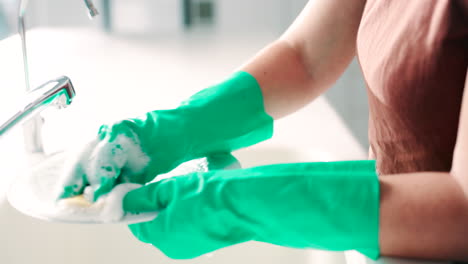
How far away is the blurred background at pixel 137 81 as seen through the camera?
110 cm

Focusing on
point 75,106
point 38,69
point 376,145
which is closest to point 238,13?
point 38,69

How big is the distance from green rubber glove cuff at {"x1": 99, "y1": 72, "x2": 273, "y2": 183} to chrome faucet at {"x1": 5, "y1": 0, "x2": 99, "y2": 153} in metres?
0.10

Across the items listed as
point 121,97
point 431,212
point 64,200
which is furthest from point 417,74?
point 121,97

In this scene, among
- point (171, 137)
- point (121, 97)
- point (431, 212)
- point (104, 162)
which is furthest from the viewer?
point (121, 97)

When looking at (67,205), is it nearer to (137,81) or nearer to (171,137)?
(171,137)

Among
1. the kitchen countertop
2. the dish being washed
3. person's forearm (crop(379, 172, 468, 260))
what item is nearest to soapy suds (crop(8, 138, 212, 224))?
the dish being washed

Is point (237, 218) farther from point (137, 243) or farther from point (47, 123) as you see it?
point (47, 123)

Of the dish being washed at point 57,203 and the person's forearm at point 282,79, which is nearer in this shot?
the dish being washed at point 57,203

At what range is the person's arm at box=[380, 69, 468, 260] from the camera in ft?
1.70

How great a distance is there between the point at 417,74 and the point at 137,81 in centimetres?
116

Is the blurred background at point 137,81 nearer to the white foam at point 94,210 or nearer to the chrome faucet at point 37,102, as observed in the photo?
the chrome faucet at point 37,102

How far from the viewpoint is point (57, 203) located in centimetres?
59

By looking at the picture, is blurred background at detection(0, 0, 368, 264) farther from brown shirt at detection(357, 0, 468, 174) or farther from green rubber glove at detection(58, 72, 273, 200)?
brown shirt at detection(357, 0, 468, 174)

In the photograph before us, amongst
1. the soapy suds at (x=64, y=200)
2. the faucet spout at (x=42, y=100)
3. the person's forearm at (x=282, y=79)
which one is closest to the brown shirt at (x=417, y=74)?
the person's forearm at (x=282, y=79)
